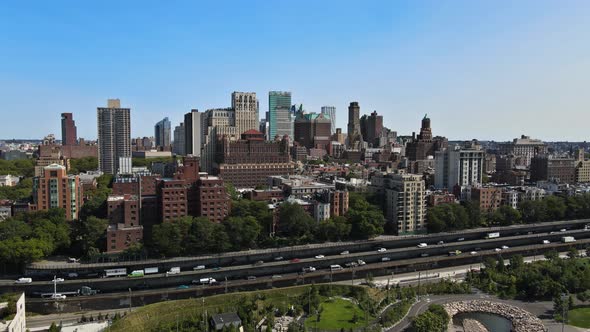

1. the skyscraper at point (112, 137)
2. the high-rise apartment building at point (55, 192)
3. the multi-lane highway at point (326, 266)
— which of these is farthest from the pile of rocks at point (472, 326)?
the skyscraper at point (112, 137)

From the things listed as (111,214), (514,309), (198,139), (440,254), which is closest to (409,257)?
(440,254)

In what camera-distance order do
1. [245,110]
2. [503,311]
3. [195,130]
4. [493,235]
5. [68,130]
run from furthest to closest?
[68,130]
[195,130]
[245,110]
[493,235]
[503,311]

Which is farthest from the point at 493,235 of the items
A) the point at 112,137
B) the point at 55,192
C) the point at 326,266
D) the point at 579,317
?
the point at 112,137

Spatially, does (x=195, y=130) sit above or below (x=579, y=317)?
above

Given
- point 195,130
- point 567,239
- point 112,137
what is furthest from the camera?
point 195,130

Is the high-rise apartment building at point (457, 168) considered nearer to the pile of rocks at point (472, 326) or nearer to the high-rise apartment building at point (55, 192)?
the pile of rocks at point (472, 326)

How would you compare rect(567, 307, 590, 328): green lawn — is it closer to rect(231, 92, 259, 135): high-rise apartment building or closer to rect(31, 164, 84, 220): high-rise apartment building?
rect(31, 164, 84, 220): high-rise apartment building

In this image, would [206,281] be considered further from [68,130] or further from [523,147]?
[523,147]

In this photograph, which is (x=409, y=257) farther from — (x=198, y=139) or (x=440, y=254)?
(x=198, y=139)
